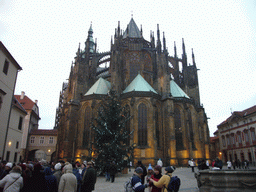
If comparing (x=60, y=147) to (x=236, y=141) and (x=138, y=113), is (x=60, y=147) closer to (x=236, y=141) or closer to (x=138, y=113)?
(x=138, y=113)

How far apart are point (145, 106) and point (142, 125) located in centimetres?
286

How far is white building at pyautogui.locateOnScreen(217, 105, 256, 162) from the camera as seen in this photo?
113ft

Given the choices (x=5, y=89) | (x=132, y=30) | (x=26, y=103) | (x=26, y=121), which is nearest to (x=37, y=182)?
(x=5, y=89)

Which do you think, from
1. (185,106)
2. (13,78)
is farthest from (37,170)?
(185,106)

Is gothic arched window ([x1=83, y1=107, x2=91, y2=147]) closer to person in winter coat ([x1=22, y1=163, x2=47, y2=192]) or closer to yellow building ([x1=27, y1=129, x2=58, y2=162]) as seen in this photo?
yellow building ([x1=27, y1=129, x2=58, y2=162])

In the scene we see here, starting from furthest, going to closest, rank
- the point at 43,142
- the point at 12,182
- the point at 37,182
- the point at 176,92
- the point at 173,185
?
the point at 43,142 → the point at 176,92 → the point at 37,182 → the point at 12,182 → the point at 173,185

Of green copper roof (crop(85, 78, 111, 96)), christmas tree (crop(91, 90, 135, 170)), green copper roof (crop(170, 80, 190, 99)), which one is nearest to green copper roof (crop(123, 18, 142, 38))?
green copper roof (crop(85, 78, 111, 96))

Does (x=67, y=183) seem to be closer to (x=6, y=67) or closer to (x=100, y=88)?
(x=6, y=67)

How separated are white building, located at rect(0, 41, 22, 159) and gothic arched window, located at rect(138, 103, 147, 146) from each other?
1605 centimetres

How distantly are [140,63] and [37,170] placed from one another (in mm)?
32457

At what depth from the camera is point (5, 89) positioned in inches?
730

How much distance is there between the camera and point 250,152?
34.5m

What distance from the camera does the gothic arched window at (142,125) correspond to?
2792cm

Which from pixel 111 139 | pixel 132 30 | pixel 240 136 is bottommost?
pixel 111 139
